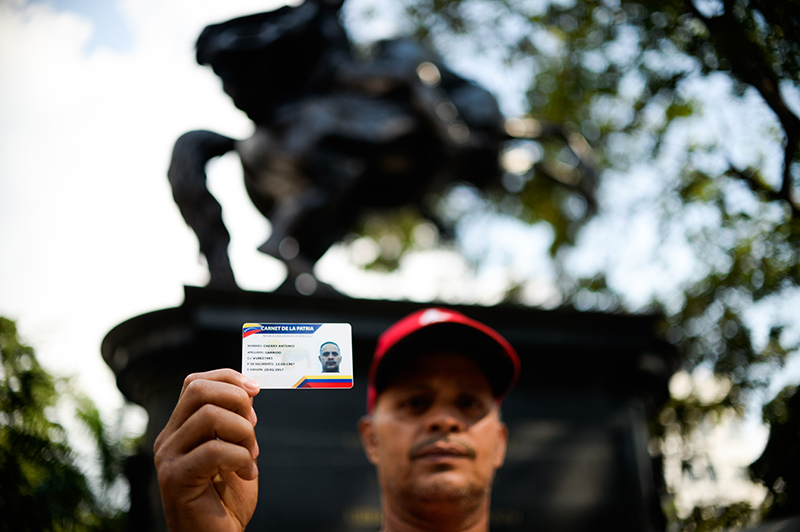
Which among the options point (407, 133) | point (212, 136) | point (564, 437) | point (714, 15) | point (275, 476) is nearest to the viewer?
point (714, 15)

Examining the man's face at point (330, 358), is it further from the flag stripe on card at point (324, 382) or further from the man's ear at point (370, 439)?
the man's ear at point (370, 439)

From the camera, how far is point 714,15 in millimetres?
3023

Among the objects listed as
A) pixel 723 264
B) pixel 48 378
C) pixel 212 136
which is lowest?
pixel 48 378

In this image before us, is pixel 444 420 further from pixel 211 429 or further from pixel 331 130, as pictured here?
pixel 331 130

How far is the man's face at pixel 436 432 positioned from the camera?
8.13 feet

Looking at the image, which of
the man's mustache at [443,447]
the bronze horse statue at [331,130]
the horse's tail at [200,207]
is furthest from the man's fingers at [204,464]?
the bronze horse statue at [331,130]

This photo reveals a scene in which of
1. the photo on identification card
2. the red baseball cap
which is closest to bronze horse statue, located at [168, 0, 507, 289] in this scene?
the red baseball cap

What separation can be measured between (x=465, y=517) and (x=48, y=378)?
8.32 ft

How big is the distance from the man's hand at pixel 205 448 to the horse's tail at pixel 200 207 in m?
2.68

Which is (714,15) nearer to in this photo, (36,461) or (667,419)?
(36,461)

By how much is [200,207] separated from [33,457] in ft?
6.19

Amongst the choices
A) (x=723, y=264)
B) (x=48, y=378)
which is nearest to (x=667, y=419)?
(x=723, y=264)

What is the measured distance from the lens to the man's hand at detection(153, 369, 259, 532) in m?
1.72

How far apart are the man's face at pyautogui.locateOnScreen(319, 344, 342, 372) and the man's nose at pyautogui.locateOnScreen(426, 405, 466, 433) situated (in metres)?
0.77
